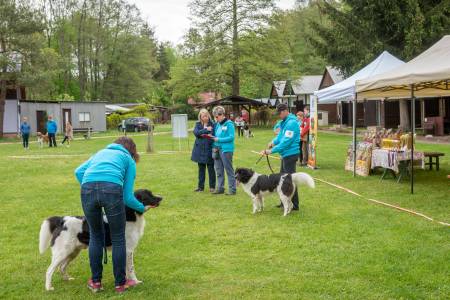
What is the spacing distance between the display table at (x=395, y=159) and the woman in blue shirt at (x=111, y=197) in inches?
329

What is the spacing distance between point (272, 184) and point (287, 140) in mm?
788

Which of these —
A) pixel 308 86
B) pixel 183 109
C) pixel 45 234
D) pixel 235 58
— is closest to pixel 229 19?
pixel 235 58

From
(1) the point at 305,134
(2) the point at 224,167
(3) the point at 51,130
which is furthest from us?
(3) the point at 51,130

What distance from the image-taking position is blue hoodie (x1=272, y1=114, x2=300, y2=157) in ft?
27.5

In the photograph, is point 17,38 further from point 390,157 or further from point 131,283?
point 131,283

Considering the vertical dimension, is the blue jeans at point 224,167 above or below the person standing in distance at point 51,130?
below

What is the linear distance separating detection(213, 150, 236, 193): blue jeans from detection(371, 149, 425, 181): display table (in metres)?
4.04

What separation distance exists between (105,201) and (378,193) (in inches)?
286

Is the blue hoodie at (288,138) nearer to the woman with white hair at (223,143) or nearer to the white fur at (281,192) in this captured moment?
the white fur at (281,192)

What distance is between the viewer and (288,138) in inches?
331

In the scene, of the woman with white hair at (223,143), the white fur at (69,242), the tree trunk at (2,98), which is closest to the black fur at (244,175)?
the woman with white hair at (223,143)

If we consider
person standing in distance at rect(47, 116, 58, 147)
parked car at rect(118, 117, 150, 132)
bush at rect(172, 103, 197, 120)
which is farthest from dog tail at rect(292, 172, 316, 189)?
bush at rect(172, 103, 197, 120)

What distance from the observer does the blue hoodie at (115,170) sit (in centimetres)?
459

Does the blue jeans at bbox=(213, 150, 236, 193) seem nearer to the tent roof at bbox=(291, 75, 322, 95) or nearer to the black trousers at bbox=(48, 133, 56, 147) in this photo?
the black trousers at bbox=(48, 133, 56, 147)
